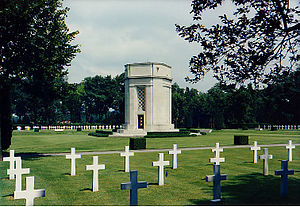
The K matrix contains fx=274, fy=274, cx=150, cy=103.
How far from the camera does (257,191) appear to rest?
891cm

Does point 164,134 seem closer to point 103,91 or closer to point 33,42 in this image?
point 33,42

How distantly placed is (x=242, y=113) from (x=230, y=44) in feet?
224

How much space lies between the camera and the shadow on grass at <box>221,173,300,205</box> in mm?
7723

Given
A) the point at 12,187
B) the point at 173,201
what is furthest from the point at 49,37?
the point at 173,201

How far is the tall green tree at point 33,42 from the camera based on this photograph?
14070mm

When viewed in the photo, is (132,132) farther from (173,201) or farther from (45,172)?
(173,201)

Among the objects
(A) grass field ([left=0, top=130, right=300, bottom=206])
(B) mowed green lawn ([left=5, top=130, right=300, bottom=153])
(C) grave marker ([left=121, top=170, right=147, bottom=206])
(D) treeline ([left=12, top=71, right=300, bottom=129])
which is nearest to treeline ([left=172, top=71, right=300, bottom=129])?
(D) treeline ([left=12, top=71, right=300, bottom=129])

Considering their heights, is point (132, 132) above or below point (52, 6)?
below

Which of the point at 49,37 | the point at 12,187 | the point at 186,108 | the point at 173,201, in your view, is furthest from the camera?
the point at 186,108

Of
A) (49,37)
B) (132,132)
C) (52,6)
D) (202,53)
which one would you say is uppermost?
(52,6)

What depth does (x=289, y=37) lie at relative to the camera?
857 centimetres

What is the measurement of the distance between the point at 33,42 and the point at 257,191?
1322cm

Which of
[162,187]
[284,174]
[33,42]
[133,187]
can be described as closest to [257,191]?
[284,174]

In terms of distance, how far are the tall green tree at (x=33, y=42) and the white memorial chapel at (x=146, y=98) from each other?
26537mm
